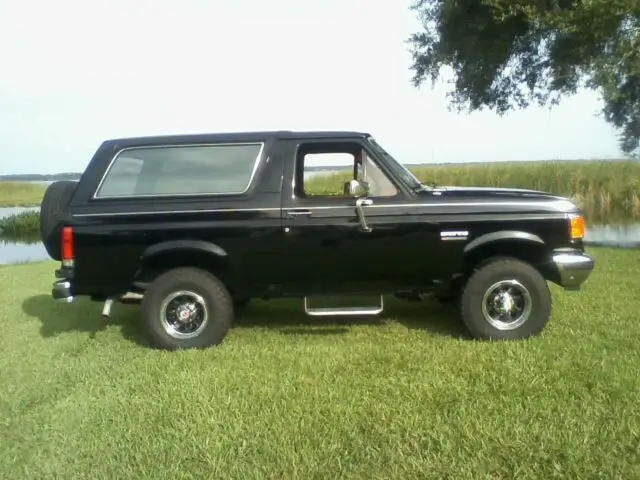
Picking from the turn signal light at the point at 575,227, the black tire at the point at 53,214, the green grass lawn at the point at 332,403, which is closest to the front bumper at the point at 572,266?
the turn signal light at the point at 575,227

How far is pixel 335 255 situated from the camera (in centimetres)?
598

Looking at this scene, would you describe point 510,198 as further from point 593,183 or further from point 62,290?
point 593,183

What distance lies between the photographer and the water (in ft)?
46.1

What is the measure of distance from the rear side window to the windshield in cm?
110

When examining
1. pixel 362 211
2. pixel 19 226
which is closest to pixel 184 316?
pixel 362 211

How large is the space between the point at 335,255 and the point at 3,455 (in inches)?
124

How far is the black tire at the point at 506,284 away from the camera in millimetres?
5930

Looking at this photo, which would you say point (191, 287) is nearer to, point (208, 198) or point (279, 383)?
point (208, 198)

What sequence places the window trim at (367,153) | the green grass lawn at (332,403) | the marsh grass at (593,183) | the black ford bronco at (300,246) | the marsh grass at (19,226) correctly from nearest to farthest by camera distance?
1. the green grass lawn at (332,403)
2. the black ford bronco at (300,246)
3. the window trim at (367,153)
4. the marsh grass at (593,183)
5. the marsh grass at (19,226)

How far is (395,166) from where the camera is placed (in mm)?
6242

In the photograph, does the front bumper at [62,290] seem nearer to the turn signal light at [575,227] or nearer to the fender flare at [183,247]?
the fender flare at [183,247]

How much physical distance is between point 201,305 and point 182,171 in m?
1.30

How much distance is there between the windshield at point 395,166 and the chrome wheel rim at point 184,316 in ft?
7.18

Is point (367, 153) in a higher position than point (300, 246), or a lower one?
higher
